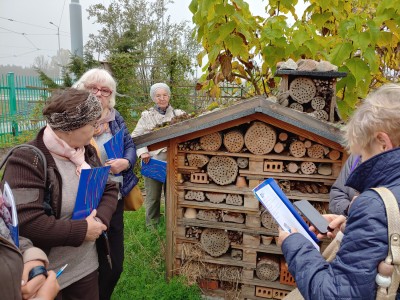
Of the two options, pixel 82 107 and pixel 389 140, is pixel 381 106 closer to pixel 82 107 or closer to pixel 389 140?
pixel 389 140

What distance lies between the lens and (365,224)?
1170mm

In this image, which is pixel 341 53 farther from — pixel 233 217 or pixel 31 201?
pixel 31 201

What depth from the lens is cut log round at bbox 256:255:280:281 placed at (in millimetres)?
3062

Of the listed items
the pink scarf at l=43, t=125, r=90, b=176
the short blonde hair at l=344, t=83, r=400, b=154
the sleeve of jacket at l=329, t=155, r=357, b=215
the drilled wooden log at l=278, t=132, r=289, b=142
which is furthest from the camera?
the drilled wooden log at l=278, t=132, r=289, b=142

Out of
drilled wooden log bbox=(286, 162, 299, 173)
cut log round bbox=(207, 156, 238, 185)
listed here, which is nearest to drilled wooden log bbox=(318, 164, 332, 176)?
drilled wooden log bbox=(286, 162, 299, 173)

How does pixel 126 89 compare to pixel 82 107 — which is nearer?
pixel 82 107

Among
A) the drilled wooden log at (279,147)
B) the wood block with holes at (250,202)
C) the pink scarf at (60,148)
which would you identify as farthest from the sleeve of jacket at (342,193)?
the pink scarf at (60,148)

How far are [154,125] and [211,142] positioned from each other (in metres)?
1.37

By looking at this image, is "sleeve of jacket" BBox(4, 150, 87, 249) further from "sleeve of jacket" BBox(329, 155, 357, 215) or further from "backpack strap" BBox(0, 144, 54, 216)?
"sleeve of jacket" BBox(329, 155, 357, 215)

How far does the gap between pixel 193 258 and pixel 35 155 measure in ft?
6.49

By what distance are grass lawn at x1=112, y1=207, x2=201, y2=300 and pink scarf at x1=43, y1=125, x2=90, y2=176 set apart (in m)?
1.77

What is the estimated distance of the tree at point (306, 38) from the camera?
3010 millimetres

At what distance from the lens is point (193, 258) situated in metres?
3.27

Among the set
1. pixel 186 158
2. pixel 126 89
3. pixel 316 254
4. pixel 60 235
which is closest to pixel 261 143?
pixel 186 158
